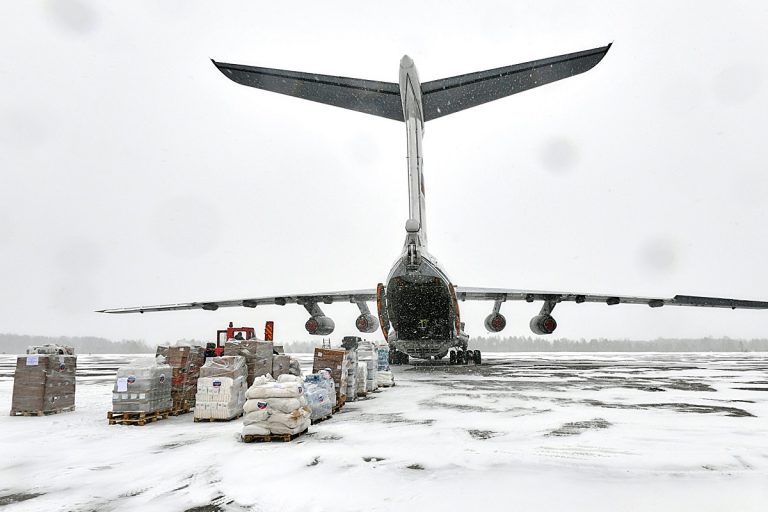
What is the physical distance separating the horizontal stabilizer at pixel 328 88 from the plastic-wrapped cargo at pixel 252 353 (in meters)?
7.98

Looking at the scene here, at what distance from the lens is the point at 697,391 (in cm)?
1145

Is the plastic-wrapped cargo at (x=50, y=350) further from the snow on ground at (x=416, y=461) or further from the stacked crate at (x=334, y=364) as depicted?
the stacked crate at (x=334, y=364)

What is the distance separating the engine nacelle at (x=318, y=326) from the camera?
22.6 metres

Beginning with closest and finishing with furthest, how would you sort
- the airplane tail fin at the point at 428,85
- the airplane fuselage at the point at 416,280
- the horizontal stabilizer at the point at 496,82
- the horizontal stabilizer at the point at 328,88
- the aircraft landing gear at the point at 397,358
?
the horizontal stabilizer at the point at 496,82 → the airplane tail fin at the point at 428,85 → the horizontal stabilizer at the point at 328,88 → the airplane fuselage at the point at 416,280 → the aircraft landing gear at the point at 397,358

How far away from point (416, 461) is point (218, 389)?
432 centimetres

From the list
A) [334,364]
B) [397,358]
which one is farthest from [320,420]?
[397,358]

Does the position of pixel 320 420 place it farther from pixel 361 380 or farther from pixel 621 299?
pixel 621 299

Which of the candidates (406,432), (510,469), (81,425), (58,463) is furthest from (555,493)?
(81,425)

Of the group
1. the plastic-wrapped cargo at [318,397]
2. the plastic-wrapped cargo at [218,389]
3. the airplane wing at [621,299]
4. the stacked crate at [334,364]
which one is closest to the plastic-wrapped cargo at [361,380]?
the stacked crate at [334,364]

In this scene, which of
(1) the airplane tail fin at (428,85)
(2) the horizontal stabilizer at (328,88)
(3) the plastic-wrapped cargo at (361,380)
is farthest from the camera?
(2) the horizontal stabilizer at (328,88)

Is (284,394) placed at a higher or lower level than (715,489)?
higher

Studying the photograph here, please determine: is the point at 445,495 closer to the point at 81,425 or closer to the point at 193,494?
the point at 193,494

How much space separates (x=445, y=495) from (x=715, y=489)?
2.35m

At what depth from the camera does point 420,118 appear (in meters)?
17.4
